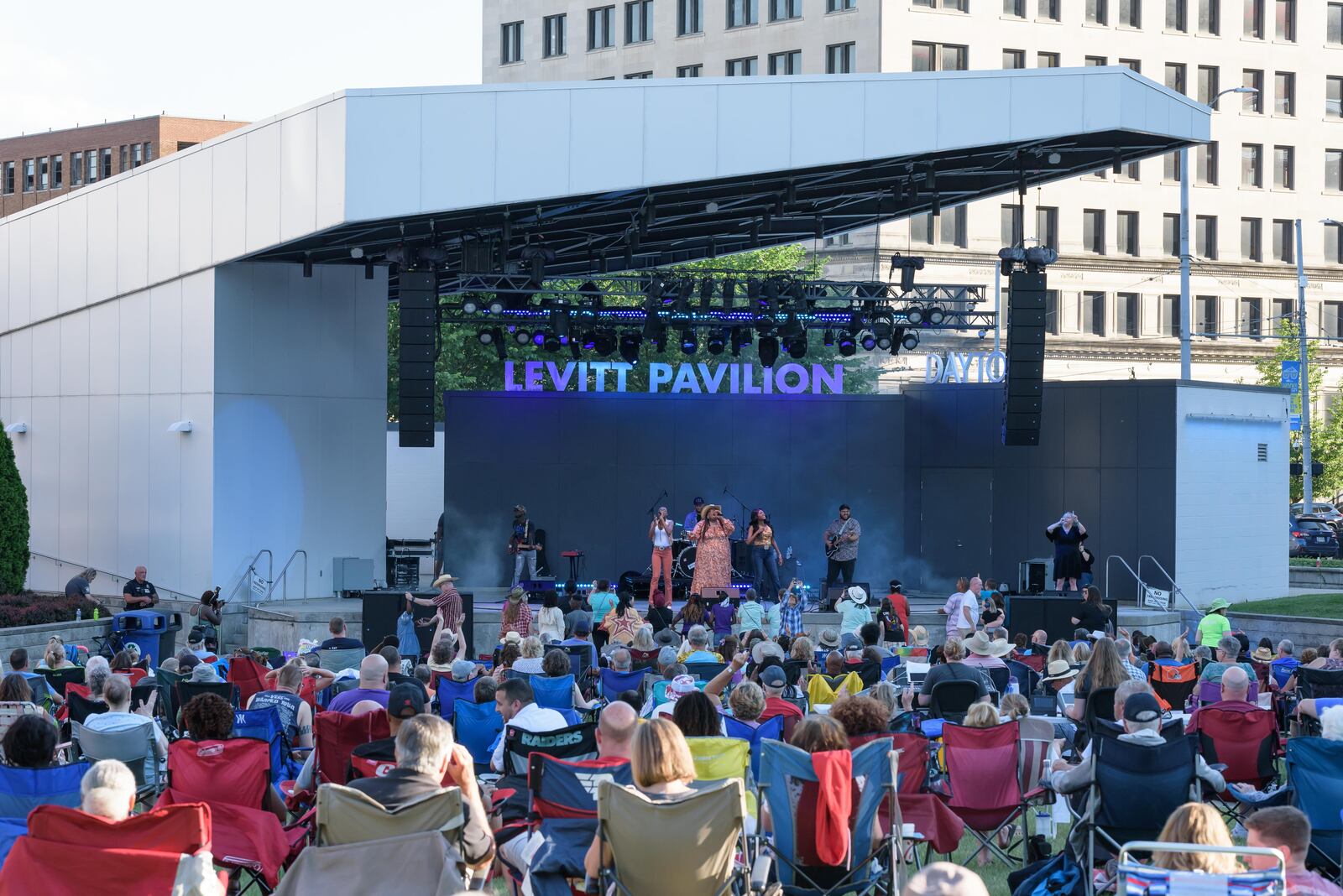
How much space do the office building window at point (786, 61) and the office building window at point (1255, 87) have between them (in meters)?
16.1

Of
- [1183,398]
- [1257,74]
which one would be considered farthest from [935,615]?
[1257,74]

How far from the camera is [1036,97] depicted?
18875mm

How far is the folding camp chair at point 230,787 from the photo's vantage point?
23.4ft

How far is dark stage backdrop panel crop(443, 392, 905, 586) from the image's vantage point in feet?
91.2

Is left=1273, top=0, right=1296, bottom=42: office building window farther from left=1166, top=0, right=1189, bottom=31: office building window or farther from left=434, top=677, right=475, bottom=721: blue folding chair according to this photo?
left=434, top=677, right=475, bottom=721: blue folding chair

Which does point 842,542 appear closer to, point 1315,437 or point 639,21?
point 1315,437

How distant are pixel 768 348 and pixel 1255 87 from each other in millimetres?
39181

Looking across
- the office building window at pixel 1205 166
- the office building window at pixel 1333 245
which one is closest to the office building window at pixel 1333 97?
the office building window at pixel 1333 245

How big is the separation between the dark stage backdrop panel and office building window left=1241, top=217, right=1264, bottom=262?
35.4 m

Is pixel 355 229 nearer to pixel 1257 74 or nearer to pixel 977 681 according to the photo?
pixel 977 681

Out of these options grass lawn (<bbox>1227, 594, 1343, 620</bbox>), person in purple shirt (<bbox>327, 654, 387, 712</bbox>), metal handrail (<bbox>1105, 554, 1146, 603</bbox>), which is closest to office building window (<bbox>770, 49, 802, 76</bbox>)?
grass lawn (<bbox>1227, 594, 1343, 620</bbox>)

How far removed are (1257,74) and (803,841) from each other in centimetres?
5746

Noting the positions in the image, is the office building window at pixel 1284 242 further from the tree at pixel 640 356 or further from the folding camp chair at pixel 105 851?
the folding camp chair at pixel 105 851

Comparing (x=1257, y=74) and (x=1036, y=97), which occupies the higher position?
(x=1257, y=74)
